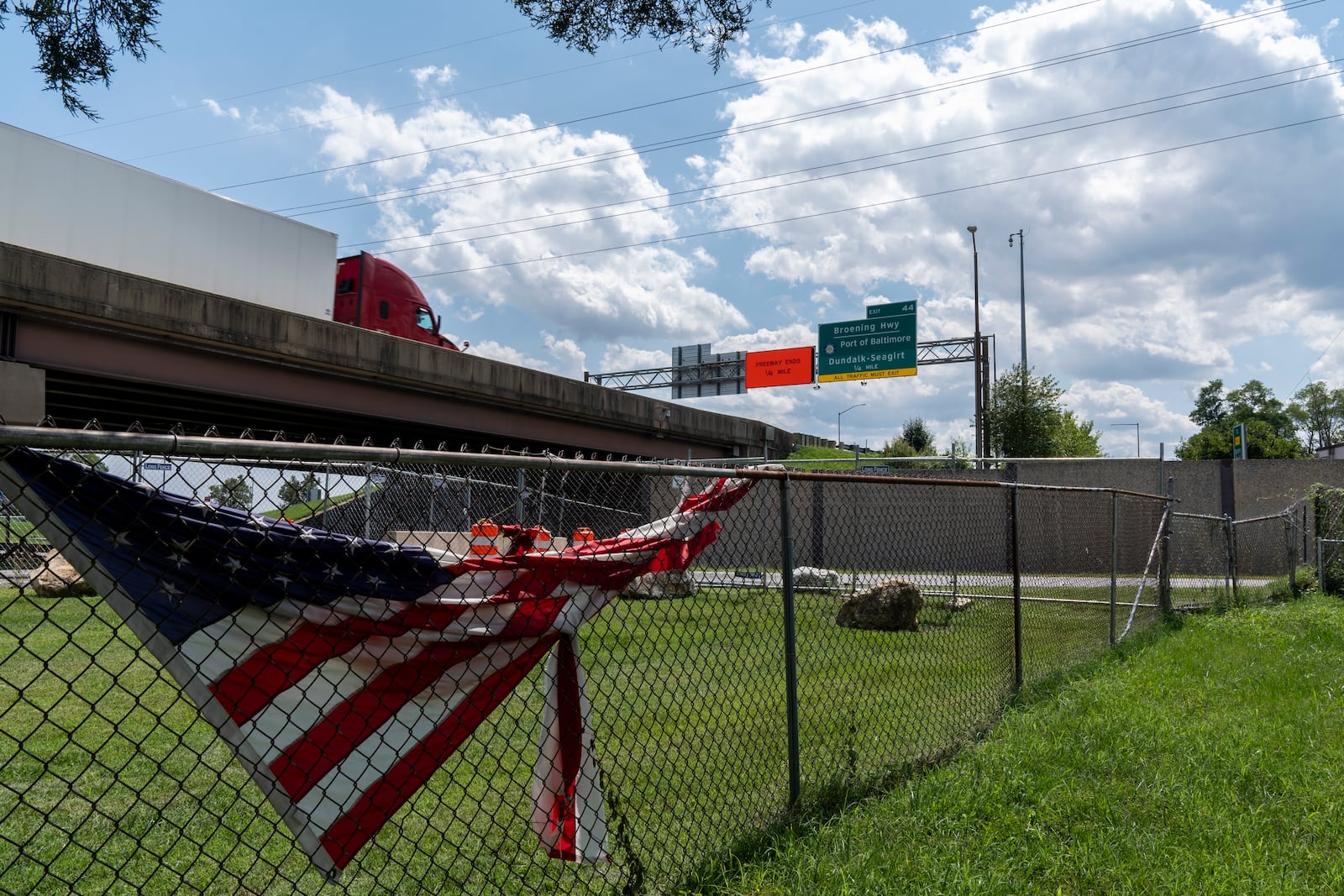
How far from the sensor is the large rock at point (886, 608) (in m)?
10.8

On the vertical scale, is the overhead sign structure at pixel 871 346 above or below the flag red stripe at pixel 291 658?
above

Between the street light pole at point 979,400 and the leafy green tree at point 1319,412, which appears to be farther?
the leafy green tree at point 1319,412

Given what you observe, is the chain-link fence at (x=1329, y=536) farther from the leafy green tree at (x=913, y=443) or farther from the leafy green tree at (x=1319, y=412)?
the leafy green tree at (x=1319, y=412)

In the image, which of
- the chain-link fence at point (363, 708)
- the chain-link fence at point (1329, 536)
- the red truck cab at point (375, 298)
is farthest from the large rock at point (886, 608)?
the red truck cab at point (375, 298)

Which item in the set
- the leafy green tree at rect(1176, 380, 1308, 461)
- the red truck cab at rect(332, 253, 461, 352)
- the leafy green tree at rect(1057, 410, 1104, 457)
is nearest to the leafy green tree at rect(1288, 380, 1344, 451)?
the leafy green tree at rect(1176, 380, 1308, 461)

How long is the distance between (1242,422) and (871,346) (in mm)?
60837

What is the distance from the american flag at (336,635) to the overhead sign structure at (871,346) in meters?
29.2

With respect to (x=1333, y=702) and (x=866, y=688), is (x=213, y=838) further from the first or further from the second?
(x=1333, y=702)

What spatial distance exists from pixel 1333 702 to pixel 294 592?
707 cm

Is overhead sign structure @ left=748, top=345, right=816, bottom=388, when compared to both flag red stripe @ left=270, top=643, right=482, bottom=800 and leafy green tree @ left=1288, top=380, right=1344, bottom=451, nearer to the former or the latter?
flag red stripe @ left=270, top=643, right=482, bottom=800

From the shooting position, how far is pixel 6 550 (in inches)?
78.3

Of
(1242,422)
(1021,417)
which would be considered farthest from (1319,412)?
(1021,417)

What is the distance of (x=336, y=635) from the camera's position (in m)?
2.64

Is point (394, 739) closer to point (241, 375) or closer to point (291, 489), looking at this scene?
point (291, 489)
